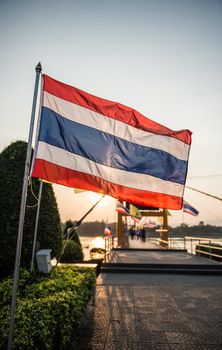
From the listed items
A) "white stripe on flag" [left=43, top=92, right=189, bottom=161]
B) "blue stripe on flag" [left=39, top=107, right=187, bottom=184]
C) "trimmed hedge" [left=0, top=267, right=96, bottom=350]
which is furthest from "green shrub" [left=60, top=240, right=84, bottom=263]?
"white stripe on flag" [left=43, top=92, right=189, bottom=161]

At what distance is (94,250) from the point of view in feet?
53.6

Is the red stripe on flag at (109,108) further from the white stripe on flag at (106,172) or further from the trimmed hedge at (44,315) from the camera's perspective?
the trimmed hedge at (44,315)

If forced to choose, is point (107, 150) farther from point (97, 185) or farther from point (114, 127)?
point (97, 185)

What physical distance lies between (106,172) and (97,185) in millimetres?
318

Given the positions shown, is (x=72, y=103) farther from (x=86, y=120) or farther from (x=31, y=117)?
(x=31, y=117)

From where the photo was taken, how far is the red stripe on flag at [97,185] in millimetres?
3711

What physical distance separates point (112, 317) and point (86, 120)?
435 cm

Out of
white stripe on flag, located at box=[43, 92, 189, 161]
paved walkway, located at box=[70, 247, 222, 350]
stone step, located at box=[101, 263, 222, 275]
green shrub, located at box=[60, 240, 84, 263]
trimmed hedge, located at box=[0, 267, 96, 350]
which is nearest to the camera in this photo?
trimmed hedge, located at box=[0, 267, 96, 350]

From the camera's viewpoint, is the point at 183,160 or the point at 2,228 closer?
the point at 183,160

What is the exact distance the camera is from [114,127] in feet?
15.4

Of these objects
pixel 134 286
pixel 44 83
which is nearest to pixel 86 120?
pixel 44 83

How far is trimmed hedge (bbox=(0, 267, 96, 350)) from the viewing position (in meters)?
2.72

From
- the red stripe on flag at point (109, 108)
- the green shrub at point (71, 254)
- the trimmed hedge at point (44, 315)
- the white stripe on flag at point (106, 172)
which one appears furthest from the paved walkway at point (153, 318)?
the green shrub at point (71, 254)

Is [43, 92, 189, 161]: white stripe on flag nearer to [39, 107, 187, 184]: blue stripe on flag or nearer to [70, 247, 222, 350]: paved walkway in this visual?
[39, 107, 187, 184]: blue stripe on flag
